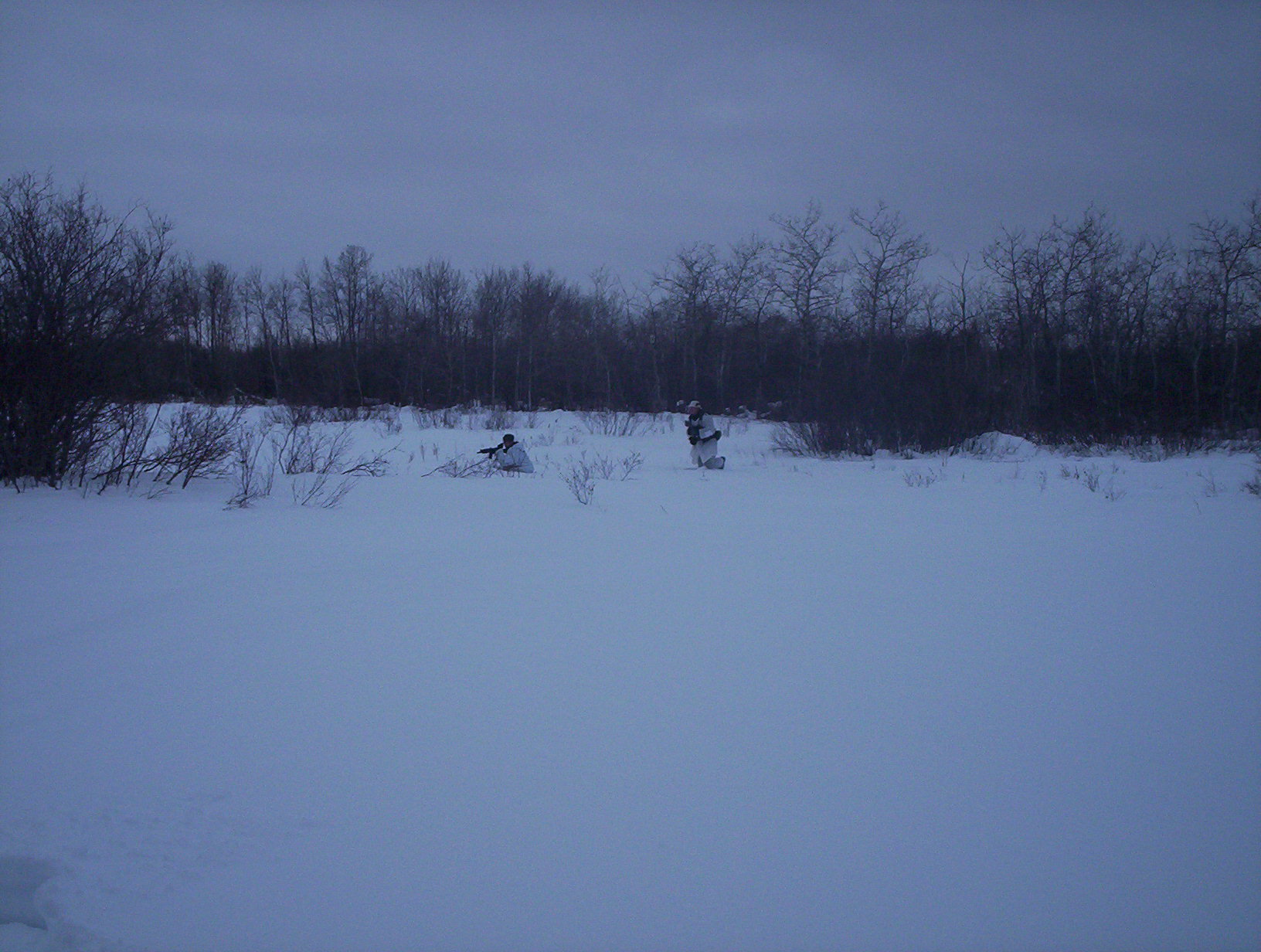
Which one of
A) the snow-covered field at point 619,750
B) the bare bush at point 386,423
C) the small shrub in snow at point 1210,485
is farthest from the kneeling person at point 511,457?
the small shrub in snow at point 1210,485

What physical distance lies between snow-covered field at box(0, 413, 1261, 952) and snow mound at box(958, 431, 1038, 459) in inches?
449

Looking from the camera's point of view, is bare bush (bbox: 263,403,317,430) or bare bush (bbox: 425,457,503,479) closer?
bare bush (bbox: 425,457,503,479)

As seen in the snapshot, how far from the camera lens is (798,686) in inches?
125

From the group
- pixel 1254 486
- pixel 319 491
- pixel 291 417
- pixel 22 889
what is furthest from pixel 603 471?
pixel 291 417

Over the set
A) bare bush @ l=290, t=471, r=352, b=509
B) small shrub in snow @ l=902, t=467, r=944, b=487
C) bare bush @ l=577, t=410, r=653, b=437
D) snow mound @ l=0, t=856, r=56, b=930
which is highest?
bare bush @ l=577, t=410, r=653, b=437

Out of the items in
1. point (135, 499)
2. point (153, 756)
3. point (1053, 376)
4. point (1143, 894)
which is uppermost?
point (1053, 376)

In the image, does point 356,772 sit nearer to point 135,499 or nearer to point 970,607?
point 970,607

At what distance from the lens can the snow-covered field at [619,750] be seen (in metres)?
1.88

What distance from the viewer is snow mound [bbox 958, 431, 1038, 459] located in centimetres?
1622

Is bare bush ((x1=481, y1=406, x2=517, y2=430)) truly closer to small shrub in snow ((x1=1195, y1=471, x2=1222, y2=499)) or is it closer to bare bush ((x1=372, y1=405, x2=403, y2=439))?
bare bush ((x1=372, y1=405, x2=403, y2=439))

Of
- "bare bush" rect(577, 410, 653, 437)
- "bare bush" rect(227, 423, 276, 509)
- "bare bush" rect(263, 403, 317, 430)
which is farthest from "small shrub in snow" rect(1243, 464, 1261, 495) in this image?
"bare bush" rect(577, 410, 653, 437)

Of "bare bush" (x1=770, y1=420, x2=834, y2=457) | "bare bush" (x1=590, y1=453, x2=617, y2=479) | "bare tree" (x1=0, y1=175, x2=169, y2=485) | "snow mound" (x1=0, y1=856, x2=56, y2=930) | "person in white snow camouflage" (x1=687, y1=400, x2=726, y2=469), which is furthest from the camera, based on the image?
"bare bush" (x1=770, y1=420, x2=834, y2=457)

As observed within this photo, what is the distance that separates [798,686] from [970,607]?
184cm

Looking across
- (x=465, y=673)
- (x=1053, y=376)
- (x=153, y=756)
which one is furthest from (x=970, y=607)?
(x=1053, y=376)
